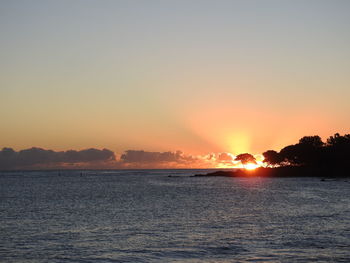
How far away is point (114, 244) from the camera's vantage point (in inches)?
Answer: 1384

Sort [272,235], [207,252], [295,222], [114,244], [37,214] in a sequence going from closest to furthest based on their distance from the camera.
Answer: [207,252] < [114,244] < [272,235] < [295,222] < [37,214]

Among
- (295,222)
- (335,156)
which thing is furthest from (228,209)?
(335,156)

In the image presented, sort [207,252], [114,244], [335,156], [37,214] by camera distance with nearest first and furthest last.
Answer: [207,252]
[114,244]
[37,214]
[335,156]

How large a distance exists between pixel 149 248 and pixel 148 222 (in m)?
15.5

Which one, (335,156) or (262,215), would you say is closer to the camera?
(262,215)

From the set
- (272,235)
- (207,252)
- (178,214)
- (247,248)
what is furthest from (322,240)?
(178,214)

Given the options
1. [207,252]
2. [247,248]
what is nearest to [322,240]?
[247,248]

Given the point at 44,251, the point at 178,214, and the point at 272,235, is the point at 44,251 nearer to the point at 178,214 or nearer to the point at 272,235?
the point at 272,235

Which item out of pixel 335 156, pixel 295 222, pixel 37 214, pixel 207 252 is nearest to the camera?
pixel 207 252

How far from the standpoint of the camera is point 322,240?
3544 cm

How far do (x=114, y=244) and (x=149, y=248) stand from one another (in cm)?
345

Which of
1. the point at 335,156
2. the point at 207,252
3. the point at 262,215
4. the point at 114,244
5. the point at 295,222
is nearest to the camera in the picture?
the point at 207,252

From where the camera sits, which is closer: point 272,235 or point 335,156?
point 272,235

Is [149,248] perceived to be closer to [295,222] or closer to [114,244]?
[114,244]
